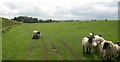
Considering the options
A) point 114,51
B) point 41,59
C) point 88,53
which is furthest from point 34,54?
point 114,51

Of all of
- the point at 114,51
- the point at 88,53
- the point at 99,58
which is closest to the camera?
the point at 114,51

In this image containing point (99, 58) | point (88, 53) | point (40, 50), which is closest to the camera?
point (99, 58)

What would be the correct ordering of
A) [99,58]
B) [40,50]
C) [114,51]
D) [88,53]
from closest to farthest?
1. [114,51]
2. [99,58]
3. [88,53]
4. [40,50]

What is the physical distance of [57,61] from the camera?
3127 cm

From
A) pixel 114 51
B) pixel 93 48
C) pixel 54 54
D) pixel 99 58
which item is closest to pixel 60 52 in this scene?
pixel 54 54

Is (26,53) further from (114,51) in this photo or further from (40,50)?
→ (114,51)

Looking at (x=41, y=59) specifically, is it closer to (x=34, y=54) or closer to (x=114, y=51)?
(x=34, y=54)

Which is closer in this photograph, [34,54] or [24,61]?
[24,61]

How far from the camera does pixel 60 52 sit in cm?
3775

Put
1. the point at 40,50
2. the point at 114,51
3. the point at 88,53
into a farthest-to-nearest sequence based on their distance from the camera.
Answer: the point at 40,50 < the point at 88,53 < the point at 114,51

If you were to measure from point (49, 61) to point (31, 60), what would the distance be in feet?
7.48

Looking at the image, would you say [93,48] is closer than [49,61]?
No

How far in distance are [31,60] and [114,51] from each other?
941 centimetres

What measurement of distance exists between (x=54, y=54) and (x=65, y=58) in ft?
10.2
